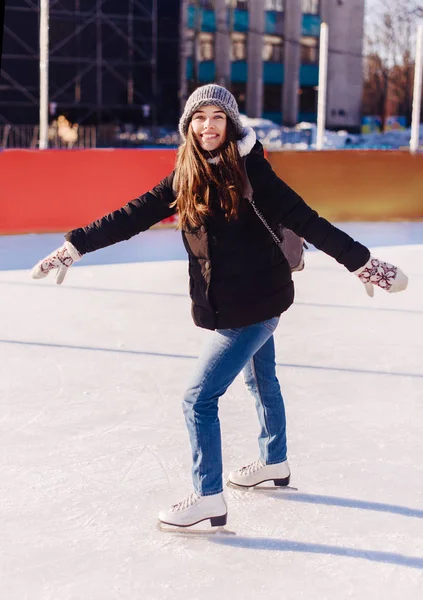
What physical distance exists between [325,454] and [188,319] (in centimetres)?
291

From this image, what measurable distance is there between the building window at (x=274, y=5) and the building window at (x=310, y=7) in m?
1.27

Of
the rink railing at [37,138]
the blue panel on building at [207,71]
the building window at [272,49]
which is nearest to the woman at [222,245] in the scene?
the rink railing at [37,138]

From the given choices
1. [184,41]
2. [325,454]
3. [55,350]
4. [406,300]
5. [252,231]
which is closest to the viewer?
[252,231]

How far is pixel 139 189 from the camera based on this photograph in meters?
11.4

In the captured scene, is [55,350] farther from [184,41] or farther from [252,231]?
[184,41]

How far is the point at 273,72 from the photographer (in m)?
42.3

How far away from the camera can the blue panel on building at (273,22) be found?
41844 mm

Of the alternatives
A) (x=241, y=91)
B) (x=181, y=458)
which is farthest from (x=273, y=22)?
(x=181, y=458)

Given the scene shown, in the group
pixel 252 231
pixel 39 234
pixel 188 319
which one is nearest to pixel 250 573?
pixel 252 231

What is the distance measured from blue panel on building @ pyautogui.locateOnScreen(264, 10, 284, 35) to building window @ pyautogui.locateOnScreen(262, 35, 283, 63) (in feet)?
0.96

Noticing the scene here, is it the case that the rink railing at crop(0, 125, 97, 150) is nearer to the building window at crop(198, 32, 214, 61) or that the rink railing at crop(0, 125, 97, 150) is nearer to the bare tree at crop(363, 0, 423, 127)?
the building window at crop(198, 32, 214, 61)

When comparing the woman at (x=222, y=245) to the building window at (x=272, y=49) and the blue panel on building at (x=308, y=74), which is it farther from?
the blue panel on building at (x=308, y=74)

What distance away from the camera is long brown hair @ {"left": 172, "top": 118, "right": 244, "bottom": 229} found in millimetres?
2656

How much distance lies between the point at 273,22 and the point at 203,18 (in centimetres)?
472
